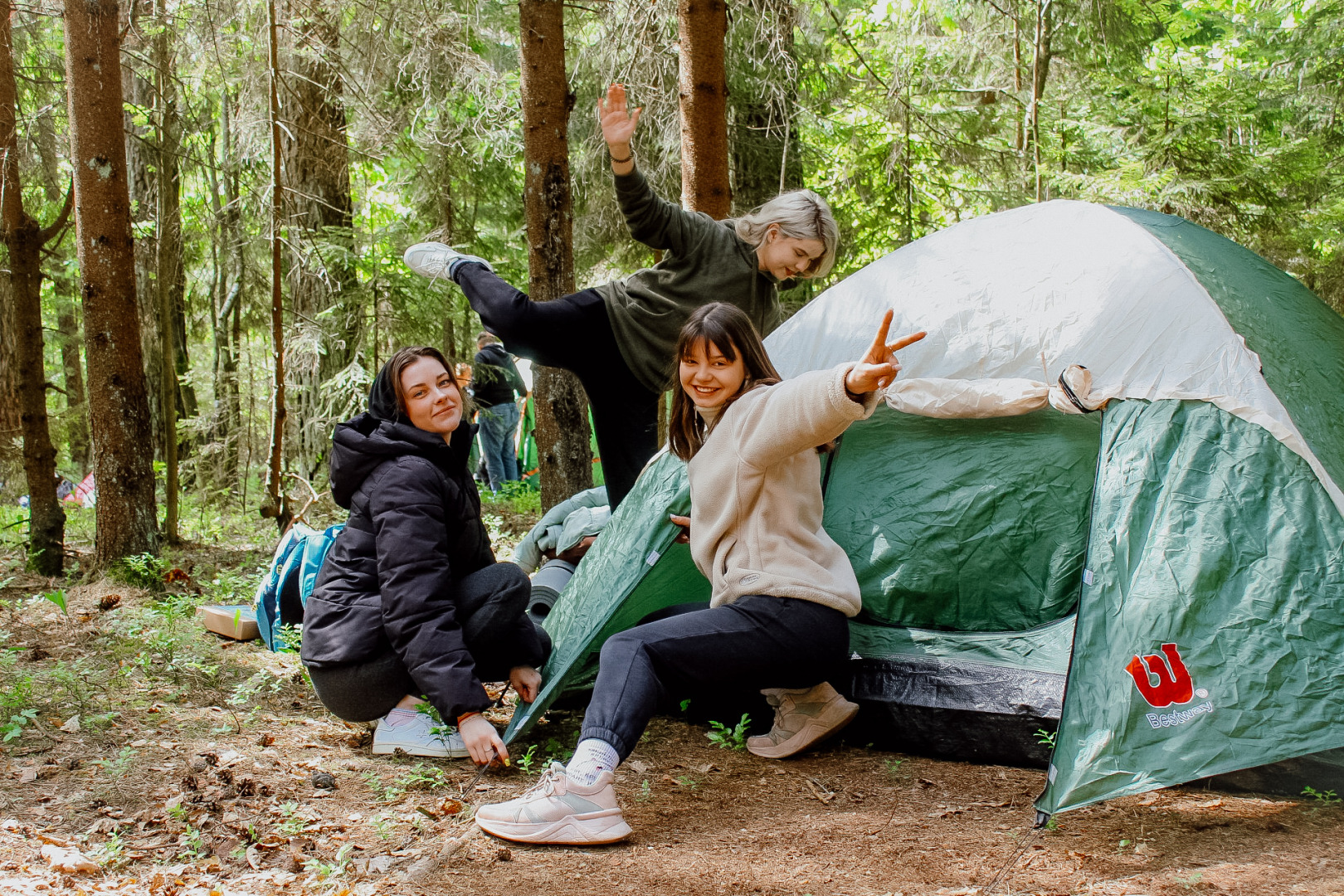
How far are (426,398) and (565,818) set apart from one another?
140 cm

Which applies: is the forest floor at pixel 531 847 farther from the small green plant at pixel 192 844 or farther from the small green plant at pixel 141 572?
the small green plant at pixel 141 572

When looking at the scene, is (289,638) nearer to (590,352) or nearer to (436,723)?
(436,723)

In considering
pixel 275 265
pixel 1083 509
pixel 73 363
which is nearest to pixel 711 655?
pixel 1083 509

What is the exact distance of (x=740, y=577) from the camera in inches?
110

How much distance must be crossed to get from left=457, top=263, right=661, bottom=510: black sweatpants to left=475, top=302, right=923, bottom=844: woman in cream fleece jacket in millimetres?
722

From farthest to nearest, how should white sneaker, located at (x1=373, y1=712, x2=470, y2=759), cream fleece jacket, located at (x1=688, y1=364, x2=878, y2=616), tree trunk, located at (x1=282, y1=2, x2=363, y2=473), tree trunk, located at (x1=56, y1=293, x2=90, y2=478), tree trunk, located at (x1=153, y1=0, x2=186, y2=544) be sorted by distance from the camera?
tree trunk, located at (x1=56, y1=293, x2=90, y2=478) < tree trunk, located at (x1=282, y1=2, x2=363, y2=473) < tree trunk, located at (x1=153, y1=0, x2=186, y2=544) < white sneaker, located at (x1=373, y1=712, x2=470, y2=759) < cream fleece jacket, located at (x1=688, y1=364, x2=878, y2=616)

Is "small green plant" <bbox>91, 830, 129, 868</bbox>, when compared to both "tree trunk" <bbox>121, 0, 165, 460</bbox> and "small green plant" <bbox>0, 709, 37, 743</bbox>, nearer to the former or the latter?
"small green plant" <bbox>0, 709, 37, 743</bbox>

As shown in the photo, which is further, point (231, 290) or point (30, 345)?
point (231, 290)

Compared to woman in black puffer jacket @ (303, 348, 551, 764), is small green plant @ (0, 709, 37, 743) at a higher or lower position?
lower

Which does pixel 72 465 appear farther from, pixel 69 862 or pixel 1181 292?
pixel 1181 292

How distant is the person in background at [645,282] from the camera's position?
11.6 feet

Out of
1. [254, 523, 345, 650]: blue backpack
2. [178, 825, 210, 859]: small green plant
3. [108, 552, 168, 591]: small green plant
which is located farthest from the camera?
[108, 552, 168, 591]: small green plant

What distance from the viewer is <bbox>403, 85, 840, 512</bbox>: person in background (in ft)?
11.6

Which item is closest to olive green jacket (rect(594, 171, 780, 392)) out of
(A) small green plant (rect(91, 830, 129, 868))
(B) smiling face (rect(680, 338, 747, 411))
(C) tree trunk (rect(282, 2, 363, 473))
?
(B) smiling face (rect(680, 338, 747, 411))
